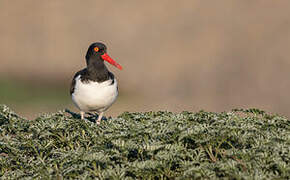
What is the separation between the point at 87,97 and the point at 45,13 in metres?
21.2

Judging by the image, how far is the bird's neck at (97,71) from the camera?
855 cm

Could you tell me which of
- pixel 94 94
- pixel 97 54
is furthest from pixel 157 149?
pixel 97 54

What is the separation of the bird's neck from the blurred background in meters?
10.2

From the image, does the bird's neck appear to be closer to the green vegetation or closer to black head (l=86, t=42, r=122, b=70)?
black head (l=86, t=42, r=122, b=70)

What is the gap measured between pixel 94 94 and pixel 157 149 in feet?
12.1

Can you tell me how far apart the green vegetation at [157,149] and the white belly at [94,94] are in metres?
2.30

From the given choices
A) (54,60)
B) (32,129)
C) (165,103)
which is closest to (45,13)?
(54,60)

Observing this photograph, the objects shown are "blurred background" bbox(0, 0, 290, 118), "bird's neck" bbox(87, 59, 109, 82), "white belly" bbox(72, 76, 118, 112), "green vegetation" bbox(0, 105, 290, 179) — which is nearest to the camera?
"green vegetation" bbox(0, 105, 290, 179)

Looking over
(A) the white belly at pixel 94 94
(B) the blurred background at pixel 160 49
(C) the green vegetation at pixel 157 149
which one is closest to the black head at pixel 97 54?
(A) the white belly at pixel 94 94

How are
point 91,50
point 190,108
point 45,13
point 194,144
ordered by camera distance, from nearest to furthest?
1. point 194,144
2. point 91,50
3. point 190,108
4. point 45,13

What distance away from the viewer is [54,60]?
25953 mm

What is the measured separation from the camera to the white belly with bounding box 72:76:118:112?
842 cm

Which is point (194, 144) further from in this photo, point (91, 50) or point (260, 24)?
point (260, 24)

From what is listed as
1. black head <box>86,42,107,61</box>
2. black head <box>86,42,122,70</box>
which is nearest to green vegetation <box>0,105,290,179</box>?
black head <box>86,42,122,70</box>
